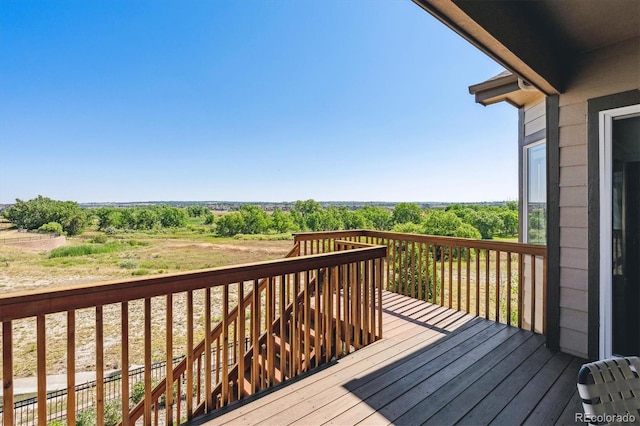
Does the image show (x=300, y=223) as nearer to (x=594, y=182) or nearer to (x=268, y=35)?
(x=268, y=35)

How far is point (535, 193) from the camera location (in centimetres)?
371

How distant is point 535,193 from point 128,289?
448 centimetres

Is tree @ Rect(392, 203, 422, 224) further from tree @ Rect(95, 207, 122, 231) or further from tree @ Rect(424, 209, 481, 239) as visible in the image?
tree @ Rect(95, 207, 122, 231)

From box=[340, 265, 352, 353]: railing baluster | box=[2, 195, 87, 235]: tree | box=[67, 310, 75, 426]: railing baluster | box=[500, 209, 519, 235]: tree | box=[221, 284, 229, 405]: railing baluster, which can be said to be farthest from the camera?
box=[2, 195, 87, 235]: tree

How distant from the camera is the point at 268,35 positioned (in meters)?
9.49

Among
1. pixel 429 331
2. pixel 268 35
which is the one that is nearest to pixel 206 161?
pixel 268 35

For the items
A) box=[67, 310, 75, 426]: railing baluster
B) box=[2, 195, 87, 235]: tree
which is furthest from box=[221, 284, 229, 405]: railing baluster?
box=[2, 195, 87, 235]: tree

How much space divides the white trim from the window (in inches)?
47.6

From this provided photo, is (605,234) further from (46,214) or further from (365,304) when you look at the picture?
(46,214)

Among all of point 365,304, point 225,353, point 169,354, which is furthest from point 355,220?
point 169,354

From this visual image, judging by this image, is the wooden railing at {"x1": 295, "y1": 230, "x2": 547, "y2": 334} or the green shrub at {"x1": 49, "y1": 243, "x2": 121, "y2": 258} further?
the green shrub at {"x1": 49, "y1": 243, "x2": 121, "y2": 258}

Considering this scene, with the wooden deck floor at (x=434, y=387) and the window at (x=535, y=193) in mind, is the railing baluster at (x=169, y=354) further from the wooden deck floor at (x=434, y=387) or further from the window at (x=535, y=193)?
the window at (x=535, y=193)

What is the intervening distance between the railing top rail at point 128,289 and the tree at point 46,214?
Result: 19.7 m

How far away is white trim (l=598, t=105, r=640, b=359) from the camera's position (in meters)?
2.32
